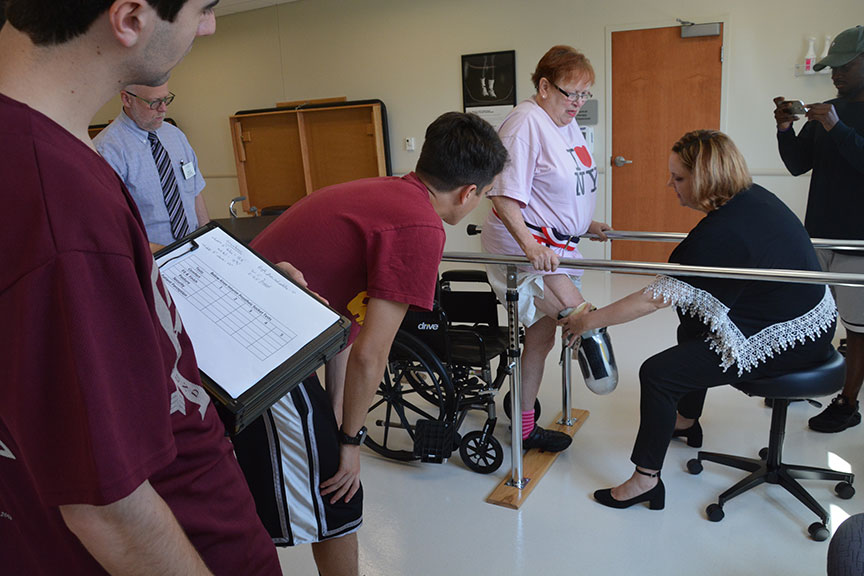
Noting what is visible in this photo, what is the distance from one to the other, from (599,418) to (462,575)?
3.96 ft

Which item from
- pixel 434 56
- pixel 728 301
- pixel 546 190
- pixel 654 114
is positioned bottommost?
pixel 728 301

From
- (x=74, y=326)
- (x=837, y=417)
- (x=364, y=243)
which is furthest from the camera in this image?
(x=837, y=417)

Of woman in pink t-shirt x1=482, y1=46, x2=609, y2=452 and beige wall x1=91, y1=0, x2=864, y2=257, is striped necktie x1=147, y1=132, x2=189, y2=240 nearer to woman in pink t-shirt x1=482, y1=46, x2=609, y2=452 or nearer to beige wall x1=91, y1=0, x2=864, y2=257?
woman in pink t-shirt x1=482, y1=46, x2=609, y2=452

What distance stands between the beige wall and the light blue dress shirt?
420 cm

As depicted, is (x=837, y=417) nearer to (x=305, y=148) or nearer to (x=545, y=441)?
(x=545, y=441)

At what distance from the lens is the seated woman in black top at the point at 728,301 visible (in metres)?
2.04

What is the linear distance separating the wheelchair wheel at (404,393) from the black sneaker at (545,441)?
370 millimetres

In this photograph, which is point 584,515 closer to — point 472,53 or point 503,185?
point 503,185

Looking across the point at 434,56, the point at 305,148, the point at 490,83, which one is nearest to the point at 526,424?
the point at 490,83

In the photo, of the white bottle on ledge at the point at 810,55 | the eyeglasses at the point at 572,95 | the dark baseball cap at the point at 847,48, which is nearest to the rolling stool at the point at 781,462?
the eyeglasses at the point at 572,95

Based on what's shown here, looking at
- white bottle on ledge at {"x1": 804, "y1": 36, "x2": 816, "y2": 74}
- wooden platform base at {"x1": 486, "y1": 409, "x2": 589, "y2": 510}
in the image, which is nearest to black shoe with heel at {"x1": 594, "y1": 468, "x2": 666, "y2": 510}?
wooden platform base at {"x1": 486, "y1": 409, "x2": 589, "y2": 510}

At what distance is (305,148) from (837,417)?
6.00 meters

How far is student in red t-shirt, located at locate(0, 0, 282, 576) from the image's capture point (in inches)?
20.7

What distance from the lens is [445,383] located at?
8.27ft
